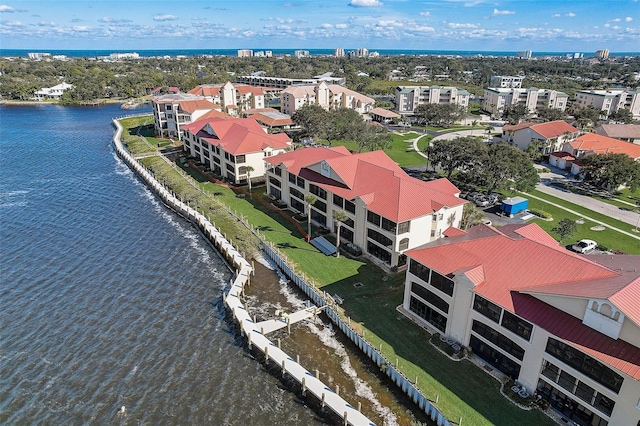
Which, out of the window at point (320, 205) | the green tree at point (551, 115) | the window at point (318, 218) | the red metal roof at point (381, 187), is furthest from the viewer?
the green tree at point (551, 115)

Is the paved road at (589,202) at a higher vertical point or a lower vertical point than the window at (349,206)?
lower

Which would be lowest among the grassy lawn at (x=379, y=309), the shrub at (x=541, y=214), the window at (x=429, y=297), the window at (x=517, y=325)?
the grassy lawn at (x=379, y=309)

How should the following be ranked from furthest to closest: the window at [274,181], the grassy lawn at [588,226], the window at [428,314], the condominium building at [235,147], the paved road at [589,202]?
1. the condominium building at [235,147]
2. the window at [274,181]
3. the paved road at [589,202]
4. the grassy lawn at [588,226]
5. the window at [428,314]

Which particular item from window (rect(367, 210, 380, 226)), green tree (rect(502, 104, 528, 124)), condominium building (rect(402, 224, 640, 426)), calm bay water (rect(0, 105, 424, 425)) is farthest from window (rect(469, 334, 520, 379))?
green tree (rect(502, 104, 528, 124))

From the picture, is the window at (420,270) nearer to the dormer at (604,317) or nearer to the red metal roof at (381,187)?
the red metal roof at (381,187)

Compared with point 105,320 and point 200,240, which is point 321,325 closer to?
point 105,320

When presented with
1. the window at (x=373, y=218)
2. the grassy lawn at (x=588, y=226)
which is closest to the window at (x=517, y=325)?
the window at (x=373, y=218)

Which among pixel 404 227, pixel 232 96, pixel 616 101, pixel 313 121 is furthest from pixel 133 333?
pixel 616 101

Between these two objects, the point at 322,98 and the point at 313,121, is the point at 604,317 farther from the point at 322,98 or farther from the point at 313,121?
the point at 322,98
